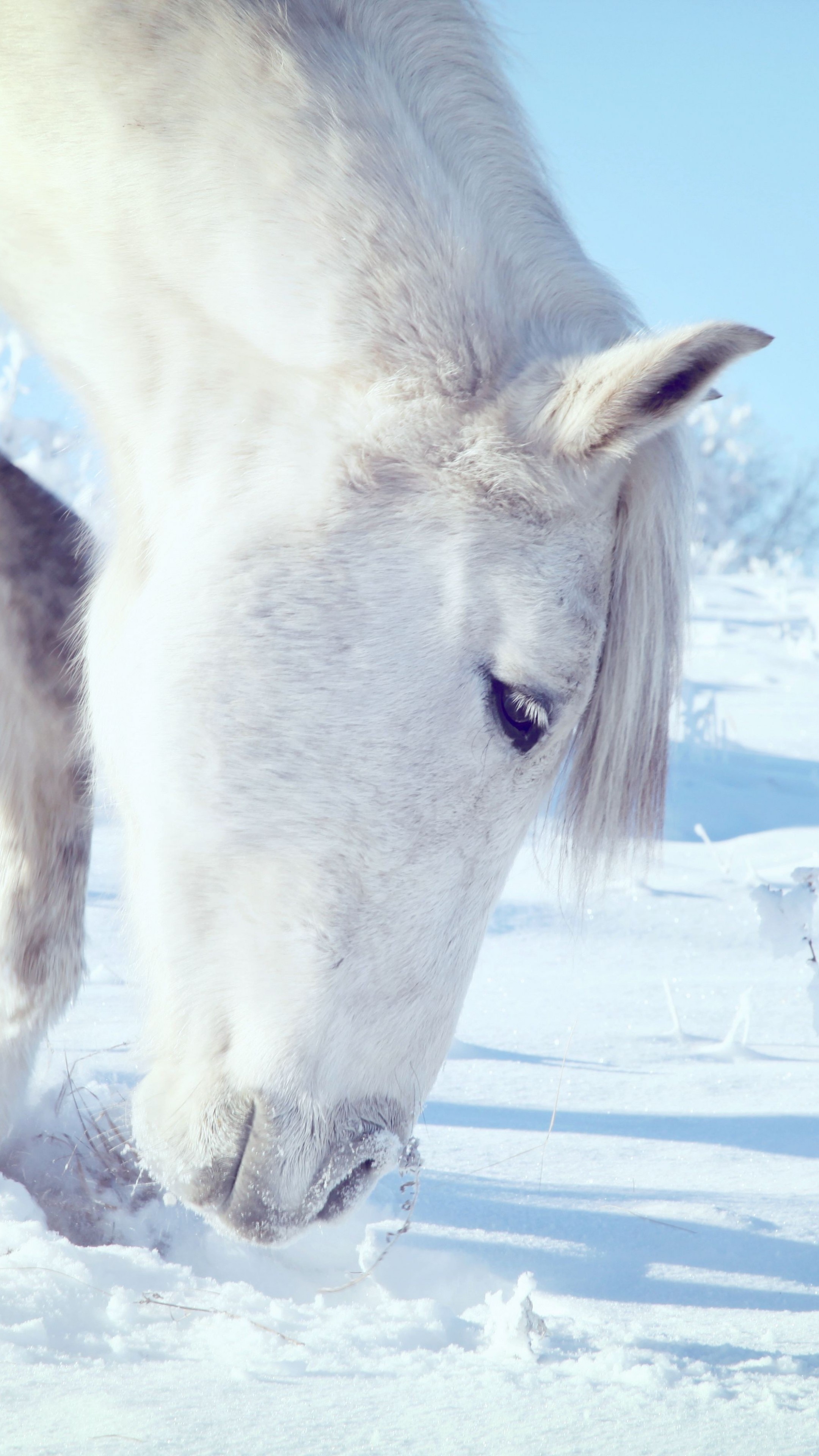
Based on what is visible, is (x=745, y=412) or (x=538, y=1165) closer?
(x=538, y=1165)

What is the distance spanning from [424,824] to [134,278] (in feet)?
2.86

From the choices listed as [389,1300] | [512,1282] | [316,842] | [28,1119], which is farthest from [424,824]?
[28,1119]

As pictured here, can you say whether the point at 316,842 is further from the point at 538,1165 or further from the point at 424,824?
the point at 538,1165

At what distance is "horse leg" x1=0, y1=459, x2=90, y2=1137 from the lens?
171 centimetres

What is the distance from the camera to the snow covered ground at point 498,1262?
1.12 m

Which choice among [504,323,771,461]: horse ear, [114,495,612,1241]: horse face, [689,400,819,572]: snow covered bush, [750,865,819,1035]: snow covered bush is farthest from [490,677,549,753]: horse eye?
[689,400,819,572]: snow covered bush

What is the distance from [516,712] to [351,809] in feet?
0.78

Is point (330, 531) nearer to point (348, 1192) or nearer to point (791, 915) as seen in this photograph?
point (348, 1192)

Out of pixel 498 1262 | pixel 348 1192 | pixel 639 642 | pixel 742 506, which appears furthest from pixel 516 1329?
Result: pixel 742 506

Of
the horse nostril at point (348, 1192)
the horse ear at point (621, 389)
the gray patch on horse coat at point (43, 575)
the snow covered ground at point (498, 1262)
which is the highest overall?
the horse ear at point (621, 389)

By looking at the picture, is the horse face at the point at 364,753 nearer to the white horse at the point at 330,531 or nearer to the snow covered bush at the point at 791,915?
the white horse at the point at 330,531

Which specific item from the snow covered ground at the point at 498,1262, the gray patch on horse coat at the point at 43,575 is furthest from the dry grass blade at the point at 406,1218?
the gray patch on horse coat at the point at 43,575

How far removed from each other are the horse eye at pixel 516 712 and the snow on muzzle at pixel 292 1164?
0.49m

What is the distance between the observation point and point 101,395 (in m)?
1.62
